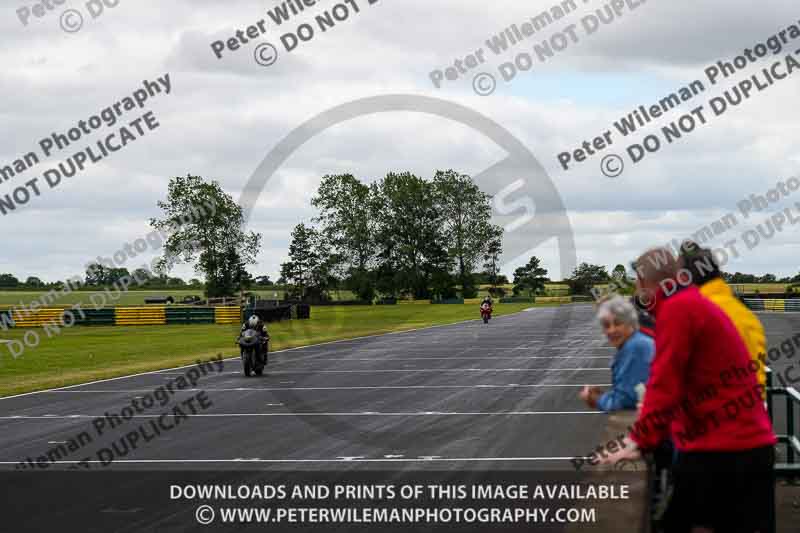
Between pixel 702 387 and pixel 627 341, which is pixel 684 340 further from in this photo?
pixel 627 341

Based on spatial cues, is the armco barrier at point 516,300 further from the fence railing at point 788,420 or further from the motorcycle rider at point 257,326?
the fence railing at point 788,420

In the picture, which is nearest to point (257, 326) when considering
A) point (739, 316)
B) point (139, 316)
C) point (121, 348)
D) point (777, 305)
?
point (121, 348)

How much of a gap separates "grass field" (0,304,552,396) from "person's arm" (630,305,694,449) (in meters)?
19.6

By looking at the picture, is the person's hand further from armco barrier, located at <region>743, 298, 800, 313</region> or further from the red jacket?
armco barrier, located at <region>743, 298, 800, 313</region>

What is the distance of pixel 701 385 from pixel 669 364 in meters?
0.22

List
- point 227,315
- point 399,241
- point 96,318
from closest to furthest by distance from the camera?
point 96,318, point 227,315, point 399,241

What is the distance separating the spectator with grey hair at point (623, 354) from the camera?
598cm

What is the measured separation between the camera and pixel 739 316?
6121 millimetres

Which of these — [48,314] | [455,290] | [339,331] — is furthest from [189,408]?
[455,290]

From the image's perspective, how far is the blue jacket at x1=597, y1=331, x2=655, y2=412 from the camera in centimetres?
609

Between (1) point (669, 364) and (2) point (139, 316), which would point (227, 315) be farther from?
(1) point (669, 364)

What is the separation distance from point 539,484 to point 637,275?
5.11 metres

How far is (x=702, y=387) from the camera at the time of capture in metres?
4.93

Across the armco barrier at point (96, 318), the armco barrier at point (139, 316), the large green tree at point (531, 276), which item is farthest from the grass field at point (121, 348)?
the large green tree at point (531, 276)
